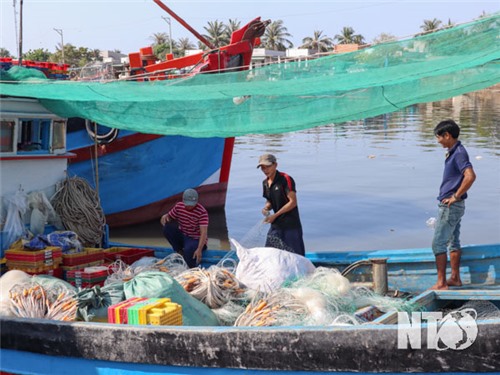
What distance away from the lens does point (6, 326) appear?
4242 millimetres

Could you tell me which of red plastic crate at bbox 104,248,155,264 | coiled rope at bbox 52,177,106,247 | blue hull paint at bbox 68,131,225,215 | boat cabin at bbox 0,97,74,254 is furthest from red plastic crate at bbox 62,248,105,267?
blue hull paint at bbox 68,131,225,215

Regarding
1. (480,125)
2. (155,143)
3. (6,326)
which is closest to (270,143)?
(480,125)

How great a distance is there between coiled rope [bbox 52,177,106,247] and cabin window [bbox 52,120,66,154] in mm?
325

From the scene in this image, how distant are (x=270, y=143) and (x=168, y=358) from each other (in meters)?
24.2

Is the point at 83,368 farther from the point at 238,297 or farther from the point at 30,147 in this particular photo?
the point at 30,147

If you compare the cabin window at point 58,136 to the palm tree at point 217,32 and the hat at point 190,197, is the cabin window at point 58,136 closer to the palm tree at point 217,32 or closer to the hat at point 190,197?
the hat at point 190,197

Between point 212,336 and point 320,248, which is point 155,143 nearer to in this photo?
point 320,248

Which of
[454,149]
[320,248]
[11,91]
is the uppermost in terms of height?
[11,91]

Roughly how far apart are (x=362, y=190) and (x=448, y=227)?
33.5 feet

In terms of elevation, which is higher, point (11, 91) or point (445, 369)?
point (11, 91)

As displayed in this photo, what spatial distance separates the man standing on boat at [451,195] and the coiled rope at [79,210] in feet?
10.9

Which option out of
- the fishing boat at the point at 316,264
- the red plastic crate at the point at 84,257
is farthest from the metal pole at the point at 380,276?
the red plastic crate at the point at 84,257

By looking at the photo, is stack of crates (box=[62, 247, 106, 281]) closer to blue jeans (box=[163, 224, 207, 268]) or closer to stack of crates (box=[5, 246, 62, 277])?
stack of crates (box=[5, 246, 62, 277])

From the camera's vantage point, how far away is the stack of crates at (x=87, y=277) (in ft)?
18.7
